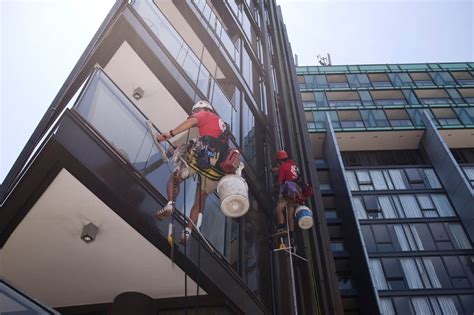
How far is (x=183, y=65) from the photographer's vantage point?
845 cm

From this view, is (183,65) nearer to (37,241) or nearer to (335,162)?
(37,241)

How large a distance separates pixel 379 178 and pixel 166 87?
3136cm

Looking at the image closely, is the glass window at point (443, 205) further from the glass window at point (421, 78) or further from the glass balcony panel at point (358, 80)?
the glass window at point (421, 78)

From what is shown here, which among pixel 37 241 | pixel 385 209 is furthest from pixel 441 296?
pixel 37 241

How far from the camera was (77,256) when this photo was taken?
5.45 m

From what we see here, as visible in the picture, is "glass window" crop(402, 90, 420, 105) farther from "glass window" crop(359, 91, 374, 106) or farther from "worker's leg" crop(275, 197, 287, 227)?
"worker's leg" crop(275, 197, 287, 227)

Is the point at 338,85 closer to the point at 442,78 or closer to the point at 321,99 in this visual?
the point at 321,99

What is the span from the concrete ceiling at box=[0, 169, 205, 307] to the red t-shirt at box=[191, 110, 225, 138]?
1.66 meters

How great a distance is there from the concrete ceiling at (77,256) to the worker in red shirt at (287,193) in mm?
3073

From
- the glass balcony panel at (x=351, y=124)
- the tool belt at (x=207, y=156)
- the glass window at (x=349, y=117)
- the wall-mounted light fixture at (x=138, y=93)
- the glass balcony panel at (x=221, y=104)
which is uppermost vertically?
the glass window at (x=349, y=117)

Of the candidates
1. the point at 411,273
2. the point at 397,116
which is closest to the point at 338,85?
the point at 397,116

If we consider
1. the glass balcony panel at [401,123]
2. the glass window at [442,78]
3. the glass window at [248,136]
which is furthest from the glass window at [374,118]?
the glass window at [248,136]

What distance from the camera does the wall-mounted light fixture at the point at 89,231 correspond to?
5.09m

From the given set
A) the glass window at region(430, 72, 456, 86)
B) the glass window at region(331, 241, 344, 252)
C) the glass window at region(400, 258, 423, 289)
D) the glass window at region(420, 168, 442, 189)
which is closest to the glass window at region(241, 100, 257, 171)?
the glass window at region(400, 258, 423, 289)
